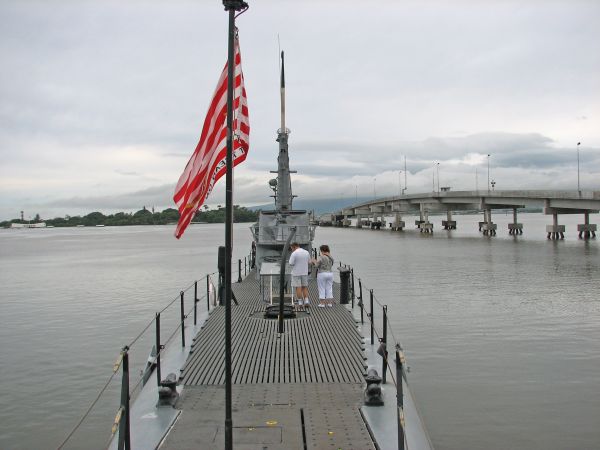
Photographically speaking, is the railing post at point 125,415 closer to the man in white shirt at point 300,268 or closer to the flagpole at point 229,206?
the flagpole at point 229,206

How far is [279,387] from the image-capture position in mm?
8023

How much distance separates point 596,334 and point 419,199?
7845cm

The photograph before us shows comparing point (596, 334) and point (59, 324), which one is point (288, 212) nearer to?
point (59, 324)

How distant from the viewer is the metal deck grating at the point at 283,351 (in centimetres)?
862

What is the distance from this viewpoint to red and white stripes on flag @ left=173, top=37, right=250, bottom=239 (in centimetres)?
584

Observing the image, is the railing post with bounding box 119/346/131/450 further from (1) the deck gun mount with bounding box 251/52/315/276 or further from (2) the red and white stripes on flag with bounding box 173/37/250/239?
(1) the deck gun mount with bounding box 251/52/315/276

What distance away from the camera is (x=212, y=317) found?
14188mm

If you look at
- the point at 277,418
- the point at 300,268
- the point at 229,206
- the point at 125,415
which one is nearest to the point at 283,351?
the point at 277,418

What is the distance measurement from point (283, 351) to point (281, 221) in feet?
41.3

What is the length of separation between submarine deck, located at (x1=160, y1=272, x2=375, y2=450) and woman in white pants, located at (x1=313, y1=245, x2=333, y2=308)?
148 centimetres

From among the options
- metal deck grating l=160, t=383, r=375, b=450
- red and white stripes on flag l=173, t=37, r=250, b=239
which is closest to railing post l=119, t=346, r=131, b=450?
metal deck grating l=160, t=383, r=375, b=450

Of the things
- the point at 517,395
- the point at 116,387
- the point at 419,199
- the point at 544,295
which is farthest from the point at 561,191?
the point at 116,387

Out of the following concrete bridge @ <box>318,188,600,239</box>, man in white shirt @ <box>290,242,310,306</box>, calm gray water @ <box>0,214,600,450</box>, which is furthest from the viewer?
concrete bridge @ <box>318,188,600,239</box>

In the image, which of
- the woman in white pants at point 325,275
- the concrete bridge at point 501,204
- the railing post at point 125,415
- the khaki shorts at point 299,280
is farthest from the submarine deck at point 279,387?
the concrete bridge at point 501,204
